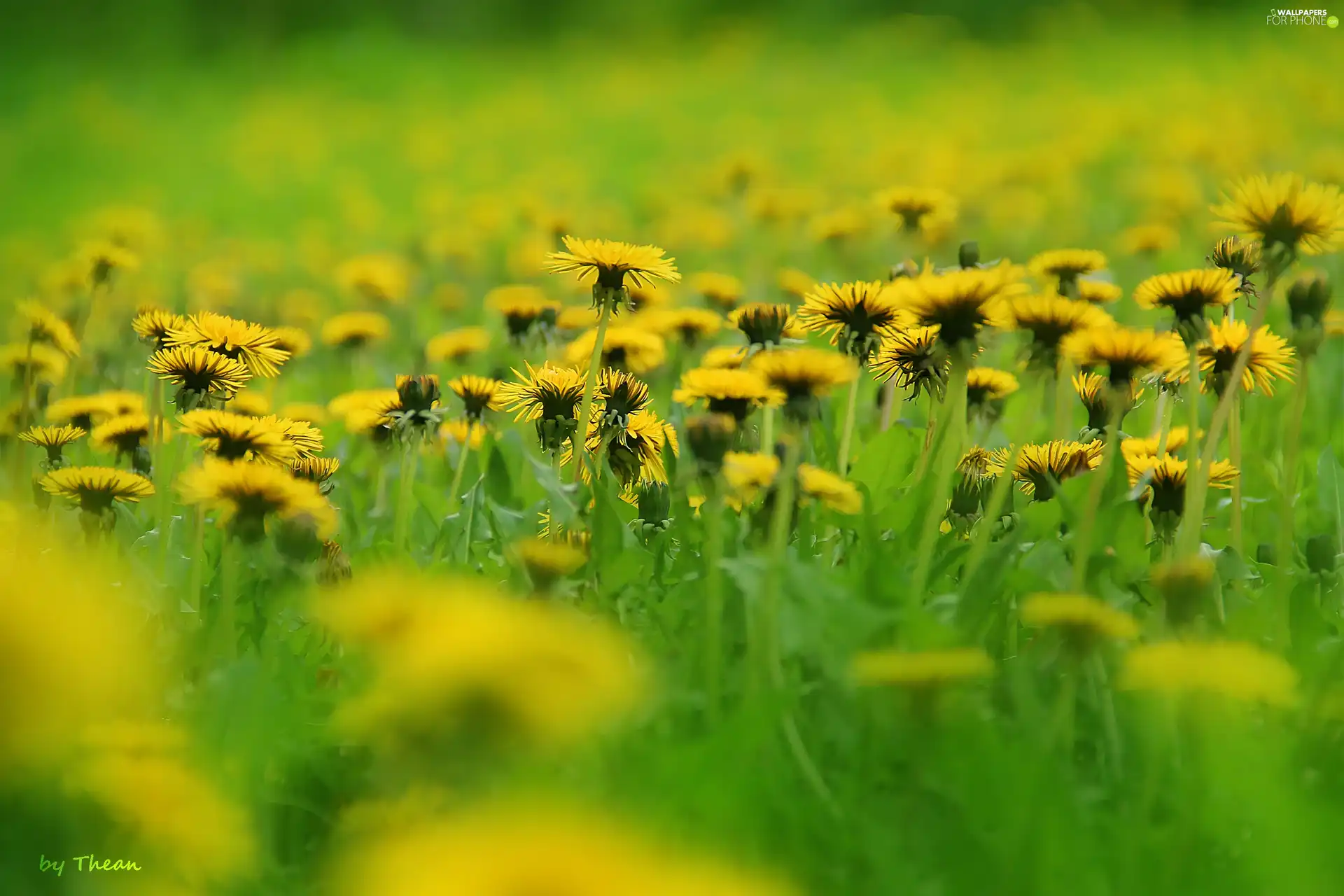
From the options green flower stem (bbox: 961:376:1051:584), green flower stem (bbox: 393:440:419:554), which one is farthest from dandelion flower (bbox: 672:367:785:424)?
green flower stem (bbox: 393:440:419:554)

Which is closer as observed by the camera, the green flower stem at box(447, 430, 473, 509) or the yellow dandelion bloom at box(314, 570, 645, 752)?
the yellow dandelion bloom at box(314, 570, 645, 752)

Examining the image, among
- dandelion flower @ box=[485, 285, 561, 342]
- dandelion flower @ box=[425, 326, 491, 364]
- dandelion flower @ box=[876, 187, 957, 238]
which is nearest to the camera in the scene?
dandelion flower @ box=[876, 187, 957, 238]

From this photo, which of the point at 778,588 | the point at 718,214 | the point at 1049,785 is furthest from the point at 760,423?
the point at 718,214

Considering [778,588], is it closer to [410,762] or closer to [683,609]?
[683,609]

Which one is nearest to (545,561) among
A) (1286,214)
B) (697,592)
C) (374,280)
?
(697,592)

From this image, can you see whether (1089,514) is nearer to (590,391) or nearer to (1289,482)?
(1289,482)

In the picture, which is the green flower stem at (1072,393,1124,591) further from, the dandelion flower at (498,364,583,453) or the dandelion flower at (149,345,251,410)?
the dandelion flower at (149,345,251,410)

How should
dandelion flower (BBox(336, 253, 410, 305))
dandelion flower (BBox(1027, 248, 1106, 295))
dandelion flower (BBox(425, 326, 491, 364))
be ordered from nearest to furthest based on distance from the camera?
1. dandelion flower (BBox(1027, 248, 1106, 295))
2. dandelion flower (BBox(425, 326, 491, 364))
3. dandelion flower (BBox(336, 253, 410, 305))

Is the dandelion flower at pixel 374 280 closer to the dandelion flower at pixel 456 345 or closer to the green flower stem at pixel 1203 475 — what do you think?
the dandelion flower at pixel 456 345

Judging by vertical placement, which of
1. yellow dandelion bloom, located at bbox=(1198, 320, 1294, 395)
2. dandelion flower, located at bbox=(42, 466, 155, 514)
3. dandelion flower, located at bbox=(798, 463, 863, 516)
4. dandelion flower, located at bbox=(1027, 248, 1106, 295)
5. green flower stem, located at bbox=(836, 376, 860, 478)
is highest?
dandelion flower, located at bbox=(1027, 248, 1106, 295)
